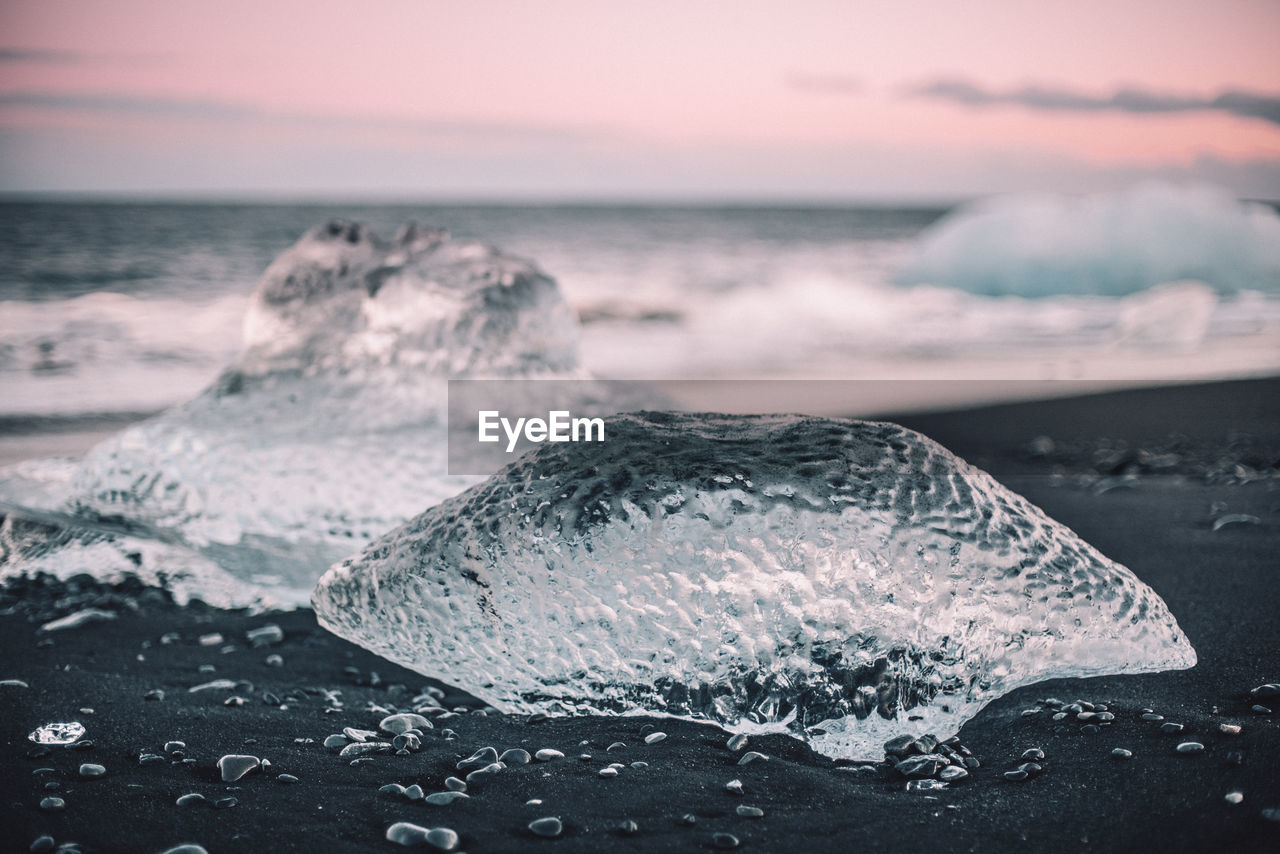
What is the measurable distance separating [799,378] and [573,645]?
6.40 m

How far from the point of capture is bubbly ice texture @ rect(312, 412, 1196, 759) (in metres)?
2.02

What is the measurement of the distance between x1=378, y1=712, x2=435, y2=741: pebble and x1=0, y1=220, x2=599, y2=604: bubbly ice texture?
36.8 inches

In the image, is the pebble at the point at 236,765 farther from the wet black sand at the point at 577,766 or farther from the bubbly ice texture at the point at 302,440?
the bubbly ice texture at the point at 302,440

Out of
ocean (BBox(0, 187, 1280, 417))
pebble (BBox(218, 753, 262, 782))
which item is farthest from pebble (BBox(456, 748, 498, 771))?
ocean (BBox(0, 187, 1280, 417))

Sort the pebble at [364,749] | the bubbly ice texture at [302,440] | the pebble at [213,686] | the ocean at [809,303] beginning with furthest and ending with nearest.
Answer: the ocean at [809,303], the bubbly ice texture at [302,440], the pebble at [213,686], the pebble at [364,749]

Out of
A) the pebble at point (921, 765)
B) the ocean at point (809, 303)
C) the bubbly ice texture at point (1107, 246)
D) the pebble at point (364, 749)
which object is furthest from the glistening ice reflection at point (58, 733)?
the bubbly ice texture at point (1107, 246)

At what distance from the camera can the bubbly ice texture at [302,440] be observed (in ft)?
9.83

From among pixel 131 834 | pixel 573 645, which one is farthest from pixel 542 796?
pixel 131 834

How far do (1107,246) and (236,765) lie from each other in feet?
47.8

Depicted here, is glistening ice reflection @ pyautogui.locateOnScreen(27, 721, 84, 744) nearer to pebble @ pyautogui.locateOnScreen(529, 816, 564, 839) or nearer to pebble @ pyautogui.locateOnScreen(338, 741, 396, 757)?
pebble @ pyautogui.locateOnScreen(338, 741, 396, 757)

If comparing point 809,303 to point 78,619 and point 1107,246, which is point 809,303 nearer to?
point 1107,246

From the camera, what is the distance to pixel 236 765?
1864mm

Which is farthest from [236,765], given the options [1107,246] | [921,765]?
[1107,246]

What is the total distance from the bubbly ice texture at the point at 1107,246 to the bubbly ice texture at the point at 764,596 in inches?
481
